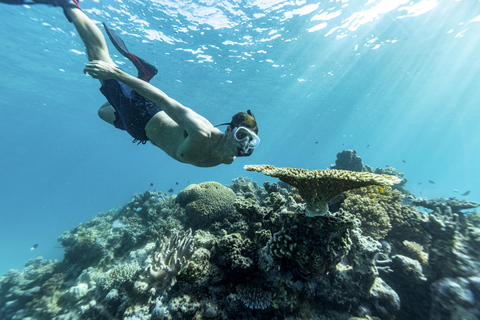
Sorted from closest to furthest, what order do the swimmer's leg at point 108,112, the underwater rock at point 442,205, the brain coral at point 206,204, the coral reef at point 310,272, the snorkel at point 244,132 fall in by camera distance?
the coral reef at point 310,272 < the snorkel at point 244,132 < the swimmer's leg at point 108,112 < the underwater rock at point 442,205 < the brain coral at point 206,204

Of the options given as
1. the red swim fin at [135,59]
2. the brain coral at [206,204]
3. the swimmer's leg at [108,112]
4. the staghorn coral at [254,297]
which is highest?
the red swim fin at [135,59]

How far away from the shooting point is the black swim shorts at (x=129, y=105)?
4.37 metres

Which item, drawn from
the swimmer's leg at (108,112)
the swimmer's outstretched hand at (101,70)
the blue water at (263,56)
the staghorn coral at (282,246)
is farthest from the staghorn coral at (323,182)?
the blue water at (263,56)

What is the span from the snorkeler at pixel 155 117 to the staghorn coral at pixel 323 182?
42.8 inches

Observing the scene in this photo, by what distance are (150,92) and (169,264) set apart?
320cm

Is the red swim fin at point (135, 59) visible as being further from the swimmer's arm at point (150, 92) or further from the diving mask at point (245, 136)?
the diving mask at point (245, 136)

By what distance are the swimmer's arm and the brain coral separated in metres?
3.34

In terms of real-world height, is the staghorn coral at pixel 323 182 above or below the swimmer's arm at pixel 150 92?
below

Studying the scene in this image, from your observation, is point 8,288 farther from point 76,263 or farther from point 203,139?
point 203,139

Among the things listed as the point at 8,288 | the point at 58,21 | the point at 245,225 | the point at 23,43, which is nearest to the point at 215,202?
the point at 245,225

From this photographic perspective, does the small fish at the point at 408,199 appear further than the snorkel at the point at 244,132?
Yes

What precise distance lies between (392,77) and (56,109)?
6479 cm

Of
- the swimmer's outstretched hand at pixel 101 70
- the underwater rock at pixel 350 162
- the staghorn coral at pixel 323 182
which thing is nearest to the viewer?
the staghorn coral at pixel 323 182

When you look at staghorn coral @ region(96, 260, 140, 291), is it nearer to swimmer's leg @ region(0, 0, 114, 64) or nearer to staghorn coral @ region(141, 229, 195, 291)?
staghorn coral @ region(141, 229, 195, 291)
